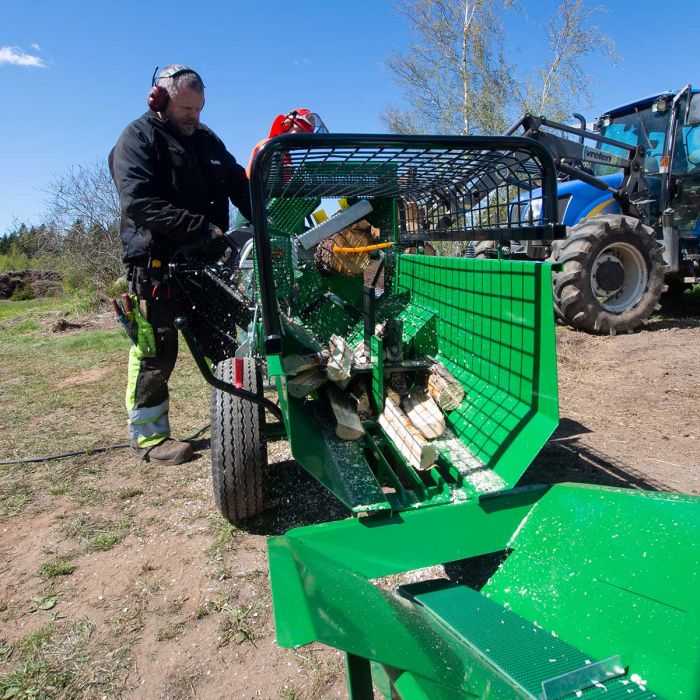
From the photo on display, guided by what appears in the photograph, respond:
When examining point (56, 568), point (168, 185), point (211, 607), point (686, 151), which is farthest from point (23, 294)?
point (211, 607)

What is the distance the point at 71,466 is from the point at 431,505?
9.27 feet

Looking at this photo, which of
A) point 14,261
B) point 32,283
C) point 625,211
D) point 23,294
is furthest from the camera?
point 14,261

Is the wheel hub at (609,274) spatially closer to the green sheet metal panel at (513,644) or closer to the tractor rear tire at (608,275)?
the tractor rear tire at (608,275)

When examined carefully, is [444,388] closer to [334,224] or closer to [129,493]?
[334,224]

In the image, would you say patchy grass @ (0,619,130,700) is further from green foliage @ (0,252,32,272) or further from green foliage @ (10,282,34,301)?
green foliage @ (0,252,32,272)

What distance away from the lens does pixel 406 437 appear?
2.51 metres

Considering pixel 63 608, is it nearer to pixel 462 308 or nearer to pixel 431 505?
pixel 431 505

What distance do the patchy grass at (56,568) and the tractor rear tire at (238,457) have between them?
0.72 meters

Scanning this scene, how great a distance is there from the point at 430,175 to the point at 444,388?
45.8 inches

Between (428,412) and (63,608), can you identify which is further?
(428,412)

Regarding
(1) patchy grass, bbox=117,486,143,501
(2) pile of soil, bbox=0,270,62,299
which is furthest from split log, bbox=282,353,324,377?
(2) pile of soil, bbox=0,270,62,299

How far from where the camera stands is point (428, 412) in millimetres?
2709

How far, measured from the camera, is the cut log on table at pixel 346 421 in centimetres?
263

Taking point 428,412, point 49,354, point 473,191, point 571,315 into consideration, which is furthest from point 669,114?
point 49,354
